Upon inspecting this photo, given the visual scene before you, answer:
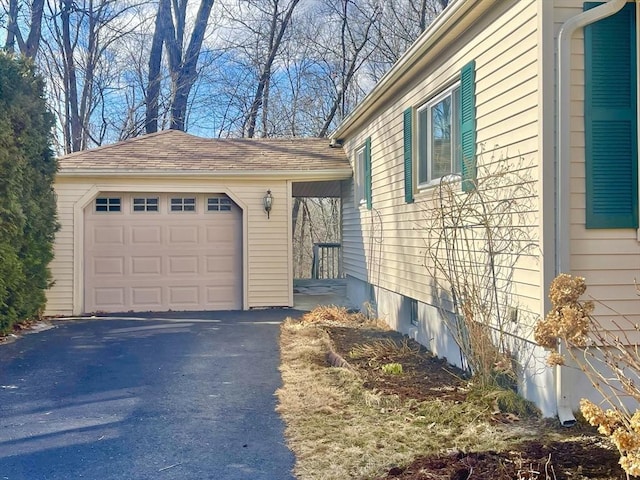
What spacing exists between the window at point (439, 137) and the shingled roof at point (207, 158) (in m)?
4.34

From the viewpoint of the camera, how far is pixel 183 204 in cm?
1165

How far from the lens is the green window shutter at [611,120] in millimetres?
4484

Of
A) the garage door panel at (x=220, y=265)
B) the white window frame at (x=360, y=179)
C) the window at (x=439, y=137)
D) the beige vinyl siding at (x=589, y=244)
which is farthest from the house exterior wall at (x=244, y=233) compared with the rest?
the beige vinyl siding at (x=589, y=244)

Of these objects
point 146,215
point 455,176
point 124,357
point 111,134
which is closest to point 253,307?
point 146,215

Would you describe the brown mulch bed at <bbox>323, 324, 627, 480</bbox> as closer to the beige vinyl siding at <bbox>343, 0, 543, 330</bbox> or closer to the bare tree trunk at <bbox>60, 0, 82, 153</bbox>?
the beige vinyl siding at <bbox>343, 0, 543, 330</bbox>

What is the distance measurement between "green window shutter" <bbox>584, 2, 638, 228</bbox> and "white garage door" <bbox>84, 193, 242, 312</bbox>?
805 cm

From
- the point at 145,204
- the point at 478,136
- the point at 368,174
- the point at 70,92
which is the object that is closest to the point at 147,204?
the point at 145,204

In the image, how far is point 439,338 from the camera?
7.07m

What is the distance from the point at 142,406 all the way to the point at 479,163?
3889mm

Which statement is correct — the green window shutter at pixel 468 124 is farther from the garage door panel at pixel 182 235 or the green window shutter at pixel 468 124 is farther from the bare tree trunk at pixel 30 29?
the bare tree trunk at pixel 30 29

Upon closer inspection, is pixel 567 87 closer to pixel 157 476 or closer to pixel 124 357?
pixel 157 476

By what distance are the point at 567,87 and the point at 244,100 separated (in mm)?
19932

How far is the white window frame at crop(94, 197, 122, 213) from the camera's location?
1146cm

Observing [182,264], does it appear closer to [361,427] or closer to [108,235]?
[108,235]
